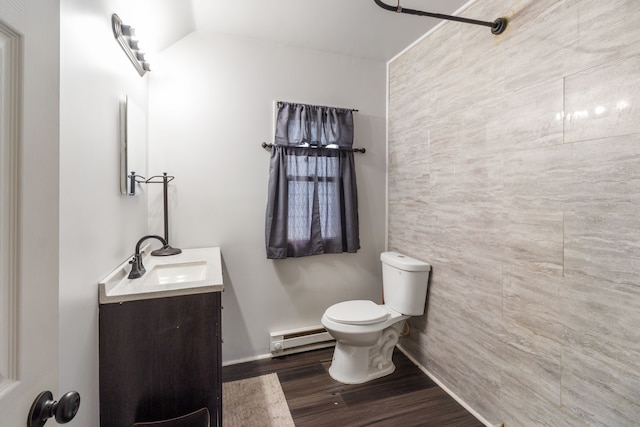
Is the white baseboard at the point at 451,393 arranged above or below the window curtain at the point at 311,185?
below

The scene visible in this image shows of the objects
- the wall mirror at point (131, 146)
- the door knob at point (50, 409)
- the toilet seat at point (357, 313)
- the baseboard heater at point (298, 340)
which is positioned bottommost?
the baseboard heater at point (298, 340)

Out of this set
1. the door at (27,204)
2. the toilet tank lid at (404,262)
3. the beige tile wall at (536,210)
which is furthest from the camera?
the toilet tank lid at (404,262)

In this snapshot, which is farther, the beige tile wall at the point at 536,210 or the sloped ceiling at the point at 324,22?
the sloped ceiling at the point at 324,22

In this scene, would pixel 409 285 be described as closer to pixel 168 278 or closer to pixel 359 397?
pixel 359 397

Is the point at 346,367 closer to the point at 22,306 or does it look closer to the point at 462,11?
the point at 22,306

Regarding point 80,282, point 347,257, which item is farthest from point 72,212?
point 347,257

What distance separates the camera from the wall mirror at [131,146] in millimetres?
1490

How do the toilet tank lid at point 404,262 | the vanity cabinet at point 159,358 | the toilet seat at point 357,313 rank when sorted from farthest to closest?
1. the toilet tank lid at point 404,262
2. the toilet seat at point 357,313
3. the vanity cabinet at point 159,358

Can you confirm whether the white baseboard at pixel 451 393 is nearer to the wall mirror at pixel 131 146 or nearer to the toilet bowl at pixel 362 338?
the toilet bowl at pixel 362 338

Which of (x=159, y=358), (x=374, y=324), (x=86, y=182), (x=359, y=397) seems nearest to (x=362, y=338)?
(x=374, y=324)

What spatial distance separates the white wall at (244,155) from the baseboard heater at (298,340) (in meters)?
0.07

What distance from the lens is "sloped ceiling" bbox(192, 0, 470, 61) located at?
5.86ft

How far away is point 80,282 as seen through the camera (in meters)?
1.06

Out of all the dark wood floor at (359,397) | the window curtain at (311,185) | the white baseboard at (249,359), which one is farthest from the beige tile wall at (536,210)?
the white baseboard at (249,359)
